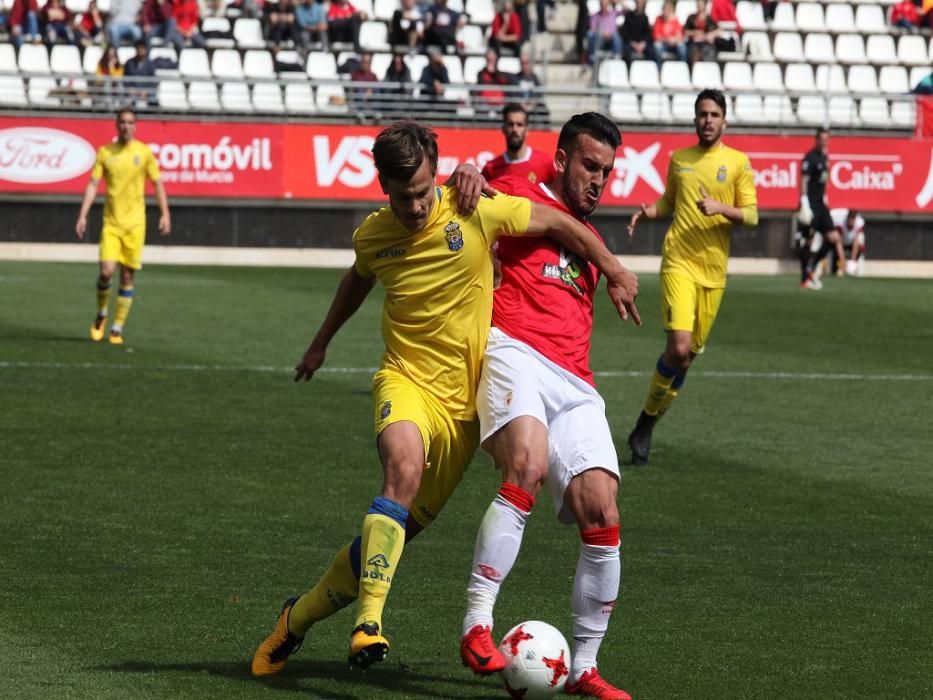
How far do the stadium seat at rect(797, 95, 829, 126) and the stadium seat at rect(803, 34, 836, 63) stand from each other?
2.05m

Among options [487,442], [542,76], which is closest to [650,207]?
[487,442]

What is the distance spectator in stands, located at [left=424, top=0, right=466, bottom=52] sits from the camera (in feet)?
97.6

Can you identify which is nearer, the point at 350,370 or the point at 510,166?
the point at 510,166

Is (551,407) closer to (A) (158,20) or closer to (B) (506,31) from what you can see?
(A) (158,20)

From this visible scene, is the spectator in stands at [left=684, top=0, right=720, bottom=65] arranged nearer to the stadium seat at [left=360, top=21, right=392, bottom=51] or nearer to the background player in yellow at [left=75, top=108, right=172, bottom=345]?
the stadium seat at [left=360, top=21, right=392, bottom=51]

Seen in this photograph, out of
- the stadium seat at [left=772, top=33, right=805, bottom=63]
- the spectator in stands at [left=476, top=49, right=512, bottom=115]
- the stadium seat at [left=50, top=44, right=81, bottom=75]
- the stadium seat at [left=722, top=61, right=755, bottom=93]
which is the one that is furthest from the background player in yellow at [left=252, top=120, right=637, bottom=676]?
the stadium seat at [left=772, top=33, right=805, bottom=63]

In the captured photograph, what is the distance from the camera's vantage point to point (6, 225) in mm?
26906

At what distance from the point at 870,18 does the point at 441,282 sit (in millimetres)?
30596

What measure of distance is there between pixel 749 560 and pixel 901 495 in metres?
2.22

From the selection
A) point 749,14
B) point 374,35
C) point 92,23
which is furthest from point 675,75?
point 92,23

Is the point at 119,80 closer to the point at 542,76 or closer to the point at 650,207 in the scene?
the point at 542,76

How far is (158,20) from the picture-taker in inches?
1144

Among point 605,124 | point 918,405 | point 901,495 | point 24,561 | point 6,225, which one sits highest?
point 605,124

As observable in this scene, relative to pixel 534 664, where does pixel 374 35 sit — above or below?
below
